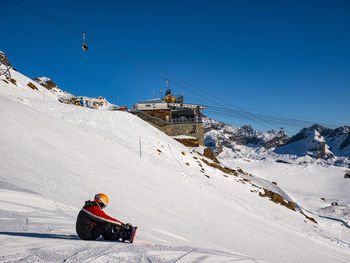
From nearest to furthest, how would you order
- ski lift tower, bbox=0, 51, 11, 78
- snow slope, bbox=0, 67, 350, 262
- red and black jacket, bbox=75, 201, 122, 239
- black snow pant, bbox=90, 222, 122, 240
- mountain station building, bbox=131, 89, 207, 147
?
snow slope, bbox=0, 67, 350, 262, red and black jacket, bbox=75, 201, 122, 239, black snow pant, bbox=90, 222, 122, 240, ski lift tower, bbox=0, 51, 11, 78, mountain station building, bbox=131, 89, 207, 147

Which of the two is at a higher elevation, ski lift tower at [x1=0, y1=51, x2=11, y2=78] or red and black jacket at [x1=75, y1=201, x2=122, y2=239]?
ski lift tower at [x1=0, y1=51, x2=11, y2=78]

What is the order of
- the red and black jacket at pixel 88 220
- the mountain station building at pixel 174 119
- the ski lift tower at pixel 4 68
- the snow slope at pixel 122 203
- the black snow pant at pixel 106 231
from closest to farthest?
the snow slope at pixel 122 203
the red and black jacket at pixel 88 220
the black snow pant at pixel 106 231
the ski lift tower at pixel 4 68
the mountain station building at pixel 174 119

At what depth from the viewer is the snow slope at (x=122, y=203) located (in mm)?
4934

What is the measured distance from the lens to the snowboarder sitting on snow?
208 inches

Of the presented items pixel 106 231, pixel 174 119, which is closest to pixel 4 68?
pixel 174 119

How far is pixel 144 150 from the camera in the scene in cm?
2416

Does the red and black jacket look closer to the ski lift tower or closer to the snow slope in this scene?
the snow slope

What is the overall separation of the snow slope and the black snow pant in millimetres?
418

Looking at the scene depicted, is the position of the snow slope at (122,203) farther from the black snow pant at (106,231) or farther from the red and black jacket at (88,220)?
the black snow pant at (106,231)

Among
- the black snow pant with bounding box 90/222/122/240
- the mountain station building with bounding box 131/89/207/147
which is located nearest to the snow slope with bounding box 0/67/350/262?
the black snow pant with bounding box 90/222/122/240

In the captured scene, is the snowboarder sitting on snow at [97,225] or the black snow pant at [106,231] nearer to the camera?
the snowboarder sitting on snow at [97,225]

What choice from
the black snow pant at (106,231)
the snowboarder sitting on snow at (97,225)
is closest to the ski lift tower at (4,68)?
the snowboarder sitting on snow at (97,225)

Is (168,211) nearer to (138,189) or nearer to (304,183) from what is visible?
(138,189)

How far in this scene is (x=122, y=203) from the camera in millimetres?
10273
